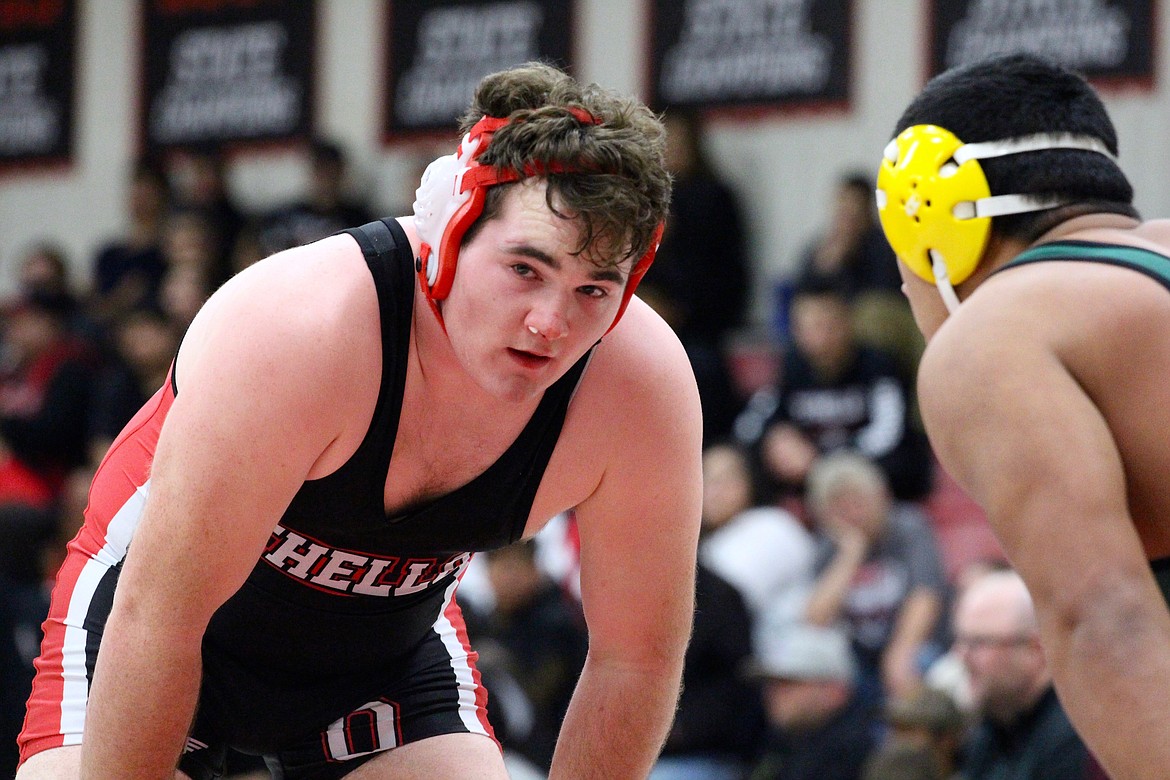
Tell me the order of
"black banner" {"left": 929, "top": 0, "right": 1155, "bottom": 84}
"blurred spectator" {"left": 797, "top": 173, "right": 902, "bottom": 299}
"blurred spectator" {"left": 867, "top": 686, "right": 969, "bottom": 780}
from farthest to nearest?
"black banner" {"left": 929, "top": 0, "right": 1155, "bottom": 84} < "blurred spectator" {"left": 797, "top": 173, "right": 902, "bottom": 299} < "blurred spectator" {"left": 867, "top": 686, "right": 969, "bottom": 780}

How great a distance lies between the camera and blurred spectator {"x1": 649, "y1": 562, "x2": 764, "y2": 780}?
6805mm

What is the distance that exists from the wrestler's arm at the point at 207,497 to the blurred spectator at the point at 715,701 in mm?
4182

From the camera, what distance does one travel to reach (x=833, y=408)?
27.6 feet

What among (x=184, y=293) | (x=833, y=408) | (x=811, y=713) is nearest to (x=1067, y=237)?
(x=811, y=713)

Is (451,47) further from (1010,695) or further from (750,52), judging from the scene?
(1010,695)

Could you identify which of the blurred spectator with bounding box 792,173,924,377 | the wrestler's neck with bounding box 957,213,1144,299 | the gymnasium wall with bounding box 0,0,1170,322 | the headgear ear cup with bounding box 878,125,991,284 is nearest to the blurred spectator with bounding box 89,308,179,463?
the gymnasium wall with bounding box 0,0,1170,322

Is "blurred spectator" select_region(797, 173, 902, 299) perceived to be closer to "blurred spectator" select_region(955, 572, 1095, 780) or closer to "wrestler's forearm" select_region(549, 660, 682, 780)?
"blurred spectator" select_region(955, 572, 1095, 780)

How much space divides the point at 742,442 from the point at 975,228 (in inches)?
242

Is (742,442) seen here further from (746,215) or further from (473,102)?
(473,102)

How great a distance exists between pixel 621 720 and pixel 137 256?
9054 mm

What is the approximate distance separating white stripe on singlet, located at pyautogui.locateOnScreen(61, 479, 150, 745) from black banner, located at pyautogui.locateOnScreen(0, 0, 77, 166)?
11207mm

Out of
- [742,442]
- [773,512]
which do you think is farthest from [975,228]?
[742,442]

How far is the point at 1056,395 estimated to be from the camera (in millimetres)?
2314

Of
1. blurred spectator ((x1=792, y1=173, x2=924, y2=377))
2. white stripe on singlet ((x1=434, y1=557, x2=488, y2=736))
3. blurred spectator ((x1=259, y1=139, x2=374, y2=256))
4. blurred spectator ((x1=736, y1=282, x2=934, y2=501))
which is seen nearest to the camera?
white stripe on singlet ((x1=434, y1=557, x2=488, y2=736))
